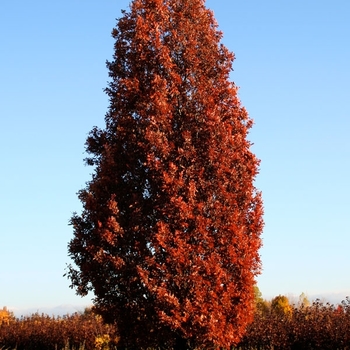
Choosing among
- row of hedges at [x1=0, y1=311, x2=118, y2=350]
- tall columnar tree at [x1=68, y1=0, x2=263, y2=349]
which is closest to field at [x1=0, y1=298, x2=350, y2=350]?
row of hedges at [x1=0, y1=311, x2=118, y2=350]

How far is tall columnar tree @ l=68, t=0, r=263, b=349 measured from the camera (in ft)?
57.1

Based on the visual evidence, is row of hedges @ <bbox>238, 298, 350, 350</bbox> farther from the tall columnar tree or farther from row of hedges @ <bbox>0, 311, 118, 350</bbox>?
row of hedges @ <bbox>0, 311, 118, 350</bbox>

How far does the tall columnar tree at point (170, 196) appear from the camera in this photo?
57.1 feet

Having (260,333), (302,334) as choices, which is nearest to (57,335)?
(260,333)

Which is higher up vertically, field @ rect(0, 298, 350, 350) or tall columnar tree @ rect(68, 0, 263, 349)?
tall columnar tree @ rect(68, 0, 263, 349)

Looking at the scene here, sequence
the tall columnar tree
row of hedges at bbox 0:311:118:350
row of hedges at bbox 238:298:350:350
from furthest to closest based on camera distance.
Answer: row of hedges at bbox 0:311:118:350
row of hedges at bbox 238:298:350:350
the tall columnar tree

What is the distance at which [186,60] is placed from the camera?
19516 millimetres

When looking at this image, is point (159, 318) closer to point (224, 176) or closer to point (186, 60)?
point (224, 176)

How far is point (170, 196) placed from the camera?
17625mm

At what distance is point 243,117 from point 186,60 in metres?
2.71

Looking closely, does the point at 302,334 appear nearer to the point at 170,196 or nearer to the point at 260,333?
the point at 260,333

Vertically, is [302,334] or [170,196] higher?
[170,196]

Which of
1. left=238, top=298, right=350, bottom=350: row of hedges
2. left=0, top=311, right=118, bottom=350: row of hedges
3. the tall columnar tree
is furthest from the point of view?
left=0, top=311, right=118, bottom=350: row of hedges

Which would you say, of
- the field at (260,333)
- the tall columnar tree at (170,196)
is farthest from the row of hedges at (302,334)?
the tall columnar tree at (170,196)
